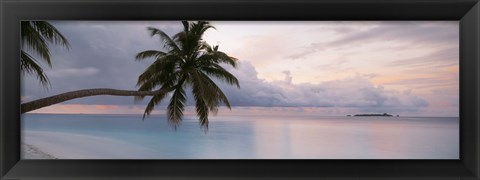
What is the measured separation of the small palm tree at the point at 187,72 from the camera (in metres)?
3.07

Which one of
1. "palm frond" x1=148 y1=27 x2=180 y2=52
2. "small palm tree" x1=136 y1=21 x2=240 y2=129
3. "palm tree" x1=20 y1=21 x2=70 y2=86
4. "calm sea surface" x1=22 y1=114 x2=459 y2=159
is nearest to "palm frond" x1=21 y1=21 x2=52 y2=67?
"palm tree" x1=20 y1=21 x2=70 y2=86

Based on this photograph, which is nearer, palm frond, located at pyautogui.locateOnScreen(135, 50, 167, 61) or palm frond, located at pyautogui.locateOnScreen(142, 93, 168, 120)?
palm frond, located at pyautogui.locateOnScreen(135, 50, 167, 61)

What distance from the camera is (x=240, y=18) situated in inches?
46.2

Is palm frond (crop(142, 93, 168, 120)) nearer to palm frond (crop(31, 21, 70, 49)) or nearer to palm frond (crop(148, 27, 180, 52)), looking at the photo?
palm frond (crop(148, 27, 180, 52))

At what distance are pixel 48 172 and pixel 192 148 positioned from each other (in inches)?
188

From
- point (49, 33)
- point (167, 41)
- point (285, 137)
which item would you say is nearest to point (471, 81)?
point (49, 33)

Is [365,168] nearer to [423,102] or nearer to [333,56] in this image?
[423,102]

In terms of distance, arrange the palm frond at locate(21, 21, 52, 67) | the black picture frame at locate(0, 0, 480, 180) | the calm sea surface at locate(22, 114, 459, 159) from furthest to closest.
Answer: the calm sea surface at locate(22, 114, 459, 159) < the palm frond at locate(21, 21, 52, 67) < the black picture frame at locate(0, 0, 480, 180)

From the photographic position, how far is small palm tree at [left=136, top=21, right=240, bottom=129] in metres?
3.07

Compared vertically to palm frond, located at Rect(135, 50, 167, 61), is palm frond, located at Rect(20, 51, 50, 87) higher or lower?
lower

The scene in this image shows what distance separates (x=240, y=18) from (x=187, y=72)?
6.53ft

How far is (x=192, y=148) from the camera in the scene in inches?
233

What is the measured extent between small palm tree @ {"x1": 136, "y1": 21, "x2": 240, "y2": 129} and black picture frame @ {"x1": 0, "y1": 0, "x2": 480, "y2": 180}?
70.2 inches

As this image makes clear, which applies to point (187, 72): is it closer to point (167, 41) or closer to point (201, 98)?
point (201, 98)
